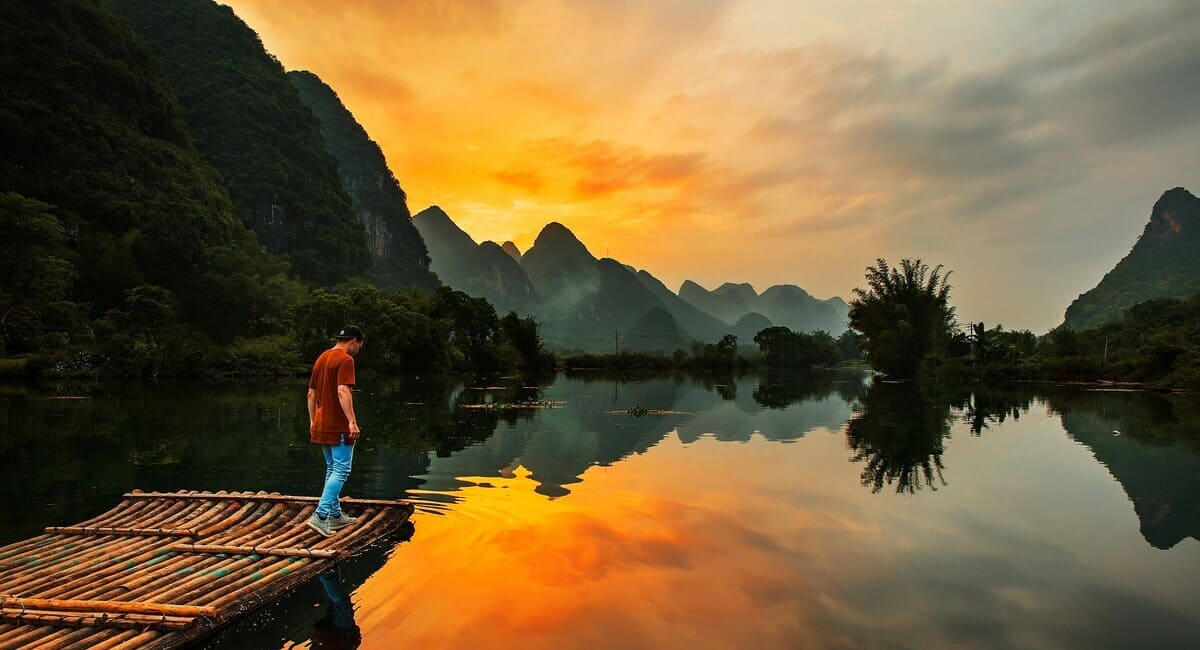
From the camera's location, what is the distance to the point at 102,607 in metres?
4.79

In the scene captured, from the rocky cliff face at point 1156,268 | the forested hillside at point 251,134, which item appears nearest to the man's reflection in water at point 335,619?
the forested hillside at point 251,134

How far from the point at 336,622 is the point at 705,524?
213 inches

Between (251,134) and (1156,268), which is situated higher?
(251,134)

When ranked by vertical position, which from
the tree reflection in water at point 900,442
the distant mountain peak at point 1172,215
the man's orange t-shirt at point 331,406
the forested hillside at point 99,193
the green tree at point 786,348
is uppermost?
the distant mountain peak at point 1172,215

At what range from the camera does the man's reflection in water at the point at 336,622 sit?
5293mm

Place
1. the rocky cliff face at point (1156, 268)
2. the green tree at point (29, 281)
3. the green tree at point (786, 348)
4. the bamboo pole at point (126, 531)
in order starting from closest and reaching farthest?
the bamboo pole at point (126, 531), the green tree at point (29, 281), the green tree at point (786, 348), the rocky cliff face at point (1156, 268)

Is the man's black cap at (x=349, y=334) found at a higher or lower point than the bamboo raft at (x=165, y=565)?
higher

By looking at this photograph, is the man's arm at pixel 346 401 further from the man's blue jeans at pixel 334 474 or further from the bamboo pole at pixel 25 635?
the bamboo pole at pixel 25 635

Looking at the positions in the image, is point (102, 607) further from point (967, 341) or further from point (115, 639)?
point (967, 341)

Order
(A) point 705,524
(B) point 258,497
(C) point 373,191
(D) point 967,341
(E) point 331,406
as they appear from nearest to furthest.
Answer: (E) point 331,406 → (B) point 258,497 → (A) point 705,524 → (D) point 967,341 → (C) point 373,191

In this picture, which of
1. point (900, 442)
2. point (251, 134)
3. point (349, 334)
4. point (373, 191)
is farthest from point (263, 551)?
point (373, 191)

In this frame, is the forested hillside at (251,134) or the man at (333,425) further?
the forested hillside at (251,134)

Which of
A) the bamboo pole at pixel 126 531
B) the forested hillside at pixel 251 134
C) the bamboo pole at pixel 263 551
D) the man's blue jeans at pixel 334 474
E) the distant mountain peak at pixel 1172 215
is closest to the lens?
the bamboo pole at pixel 263 551

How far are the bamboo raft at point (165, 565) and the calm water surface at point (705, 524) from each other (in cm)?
33
